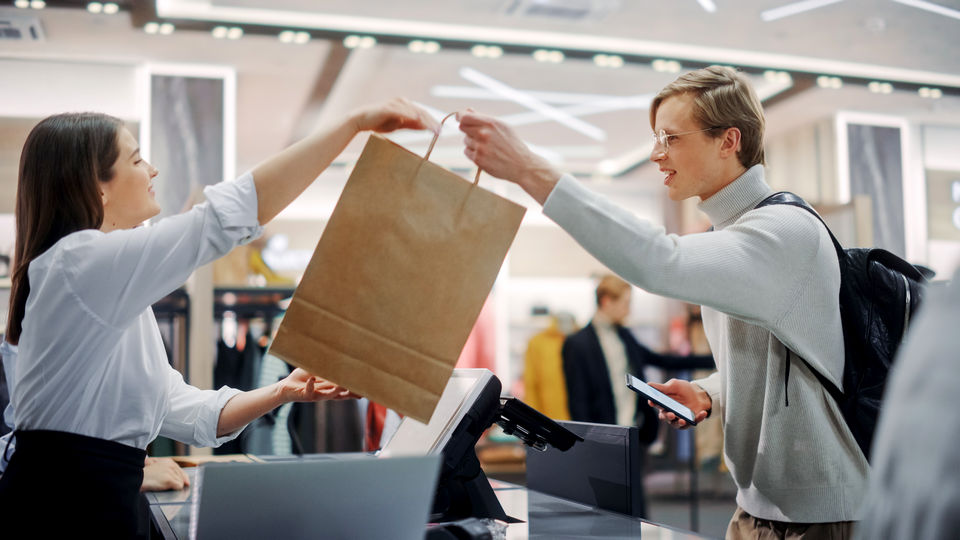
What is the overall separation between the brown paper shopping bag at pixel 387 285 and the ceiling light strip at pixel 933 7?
4868 millimetres

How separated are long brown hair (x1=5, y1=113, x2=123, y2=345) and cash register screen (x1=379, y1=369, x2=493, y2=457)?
0.62 metres

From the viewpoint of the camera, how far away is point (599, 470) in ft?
5.26

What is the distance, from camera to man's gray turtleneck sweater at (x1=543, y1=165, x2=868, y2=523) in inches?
48.2

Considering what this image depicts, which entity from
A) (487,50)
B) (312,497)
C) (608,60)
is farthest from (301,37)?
(312,497)

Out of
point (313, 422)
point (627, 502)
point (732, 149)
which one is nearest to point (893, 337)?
point (732, 149)

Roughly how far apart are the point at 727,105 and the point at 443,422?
807 mm

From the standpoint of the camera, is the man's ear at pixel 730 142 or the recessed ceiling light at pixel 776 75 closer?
the man's ear at pixel 730 142

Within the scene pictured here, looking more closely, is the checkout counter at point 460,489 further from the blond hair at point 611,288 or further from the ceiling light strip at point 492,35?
the ceiling light strip at point 492,35

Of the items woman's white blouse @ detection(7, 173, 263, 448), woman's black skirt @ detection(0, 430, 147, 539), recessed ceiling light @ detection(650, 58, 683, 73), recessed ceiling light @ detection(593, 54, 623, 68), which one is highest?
recessed ceiling light @ detection(593, 54, 623, 68)

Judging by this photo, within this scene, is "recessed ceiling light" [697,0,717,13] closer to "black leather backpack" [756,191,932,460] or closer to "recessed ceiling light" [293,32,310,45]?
"recessed ceiling light" [293,32,310,45]

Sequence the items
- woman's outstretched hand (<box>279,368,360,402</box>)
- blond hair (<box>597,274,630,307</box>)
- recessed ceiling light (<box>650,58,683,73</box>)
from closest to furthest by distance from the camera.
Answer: woman's outstretched hand (<box>279,368,360,402</box>)
blond hair (<box>597,274,630,307</box>)
recessed ceiling light (<box>650,58,683,73</box>)

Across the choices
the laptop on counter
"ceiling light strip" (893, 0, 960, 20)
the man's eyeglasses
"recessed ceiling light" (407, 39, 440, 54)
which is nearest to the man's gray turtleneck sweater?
the man's eyeglasses

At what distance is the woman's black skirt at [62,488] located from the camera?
1.12 meters

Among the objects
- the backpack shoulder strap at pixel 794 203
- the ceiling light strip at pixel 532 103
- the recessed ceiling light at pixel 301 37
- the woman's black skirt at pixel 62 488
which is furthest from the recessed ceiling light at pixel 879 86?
the woman's black skirt at pixel 62 488
